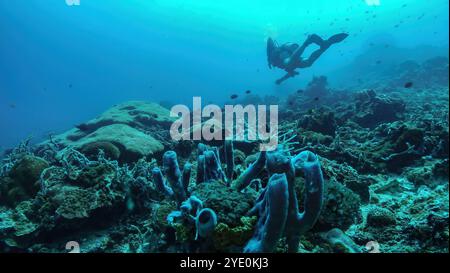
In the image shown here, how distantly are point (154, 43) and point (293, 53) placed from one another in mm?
98239

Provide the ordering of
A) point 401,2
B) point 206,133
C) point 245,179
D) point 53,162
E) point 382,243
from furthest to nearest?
1. point 401,2
2. point 206,133
3. point 53,162
4. point 245,179
5. point 382,243

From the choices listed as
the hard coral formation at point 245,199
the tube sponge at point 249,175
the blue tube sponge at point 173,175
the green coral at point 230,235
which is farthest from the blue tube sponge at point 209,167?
the green coral at point 230,235

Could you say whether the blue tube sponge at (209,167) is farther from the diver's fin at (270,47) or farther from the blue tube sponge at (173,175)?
the diver's fin at (270,47)

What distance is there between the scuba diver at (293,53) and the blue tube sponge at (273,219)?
13.9m

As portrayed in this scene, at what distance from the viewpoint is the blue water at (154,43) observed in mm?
77250

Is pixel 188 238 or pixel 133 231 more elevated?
pixel 188 238

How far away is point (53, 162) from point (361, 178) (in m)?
7.79

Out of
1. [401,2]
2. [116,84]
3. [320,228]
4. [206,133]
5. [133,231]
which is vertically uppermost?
[401,2]

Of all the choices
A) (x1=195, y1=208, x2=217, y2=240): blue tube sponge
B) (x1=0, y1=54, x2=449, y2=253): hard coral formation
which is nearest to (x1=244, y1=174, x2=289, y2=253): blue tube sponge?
(x1=0, y1=54, x2=449, y2=253): hard coral formation

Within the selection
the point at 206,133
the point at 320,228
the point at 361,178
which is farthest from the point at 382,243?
the point at 206,133

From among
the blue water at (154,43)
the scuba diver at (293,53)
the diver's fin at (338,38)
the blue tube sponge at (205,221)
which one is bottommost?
the blue tube sponge at (205,221)

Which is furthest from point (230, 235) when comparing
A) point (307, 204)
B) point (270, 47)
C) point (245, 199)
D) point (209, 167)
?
point (270, 47)
